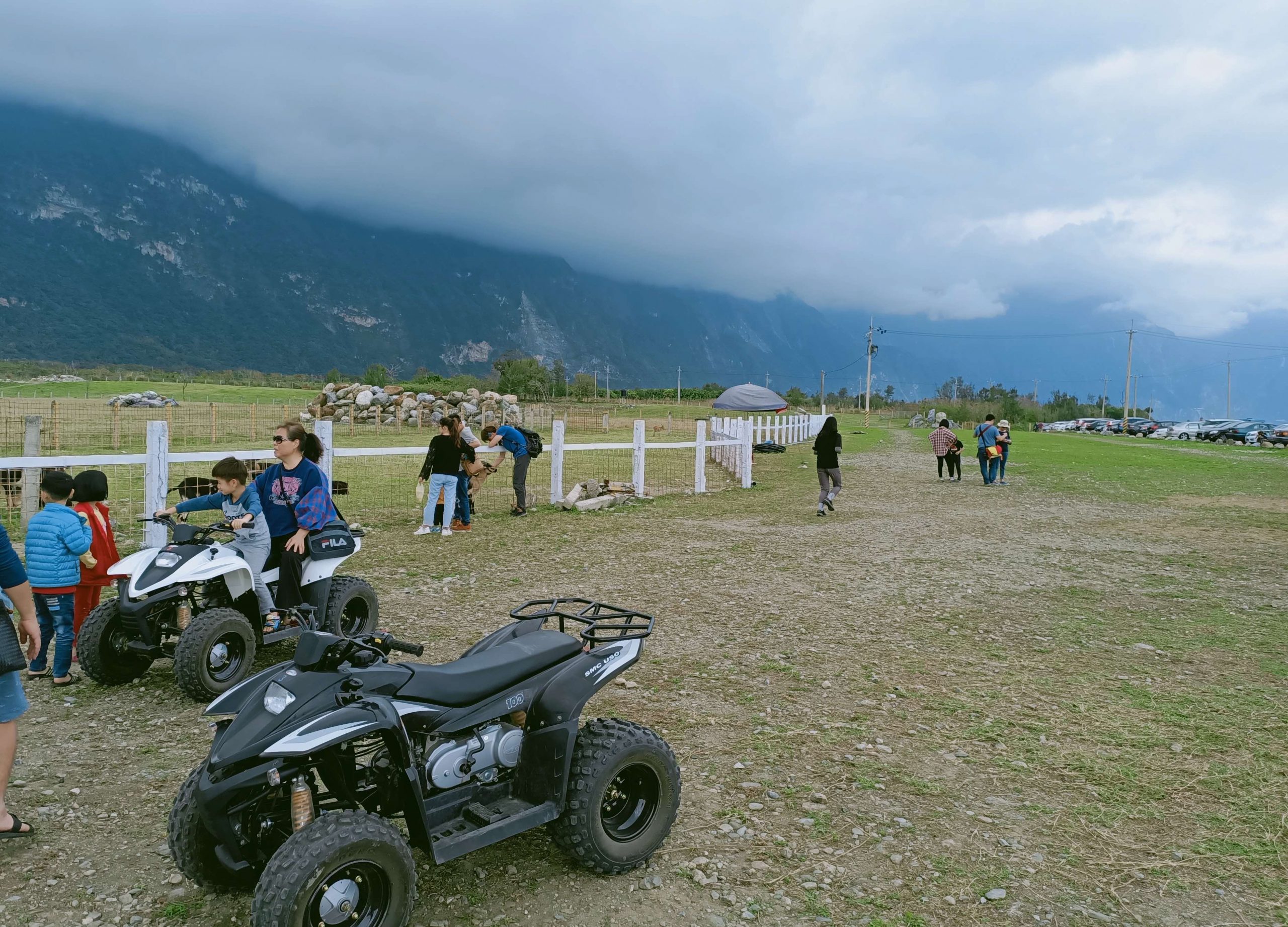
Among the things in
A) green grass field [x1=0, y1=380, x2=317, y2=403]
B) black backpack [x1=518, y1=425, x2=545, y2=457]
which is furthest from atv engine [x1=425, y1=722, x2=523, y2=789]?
green grass field [x1=0, y1=380, x2=317, y2=403]

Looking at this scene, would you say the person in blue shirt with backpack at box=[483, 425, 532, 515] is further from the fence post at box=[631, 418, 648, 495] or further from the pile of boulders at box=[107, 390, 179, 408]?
the pile of boulders at box=[107, 390, 179, 408]

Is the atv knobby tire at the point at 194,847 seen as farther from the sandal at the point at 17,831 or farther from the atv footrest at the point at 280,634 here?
the atv footrest at the point at 280,634

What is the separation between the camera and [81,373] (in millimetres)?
84000

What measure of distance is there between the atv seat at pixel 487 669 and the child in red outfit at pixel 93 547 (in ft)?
12.3

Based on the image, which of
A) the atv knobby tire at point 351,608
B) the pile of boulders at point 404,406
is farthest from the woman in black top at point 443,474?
the pile of boulders at point 404,406

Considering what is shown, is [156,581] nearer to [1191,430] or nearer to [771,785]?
[771,785]

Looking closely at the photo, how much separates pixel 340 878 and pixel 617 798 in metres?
1.28

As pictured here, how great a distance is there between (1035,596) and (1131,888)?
18.8ft

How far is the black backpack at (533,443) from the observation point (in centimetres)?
1416

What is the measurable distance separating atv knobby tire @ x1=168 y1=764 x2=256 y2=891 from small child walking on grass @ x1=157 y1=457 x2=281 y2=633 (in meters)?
2.73

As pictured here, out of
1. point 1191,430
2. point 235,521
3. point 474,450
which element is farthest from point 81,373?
point 1191,430

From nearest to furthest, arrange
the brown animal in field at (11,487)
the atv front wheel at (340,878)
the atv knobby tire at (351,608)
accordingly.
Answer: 1. the atv front wheel at (340,878)
2. the atv knobby tire at (351,608)
3. the brown animal in field at (11,487)

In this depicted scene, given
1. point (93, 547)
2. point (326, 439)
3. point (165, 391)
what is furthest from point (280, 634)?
point (165, 391)

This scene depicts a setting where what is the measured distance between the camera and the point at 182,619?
5.72 metres
